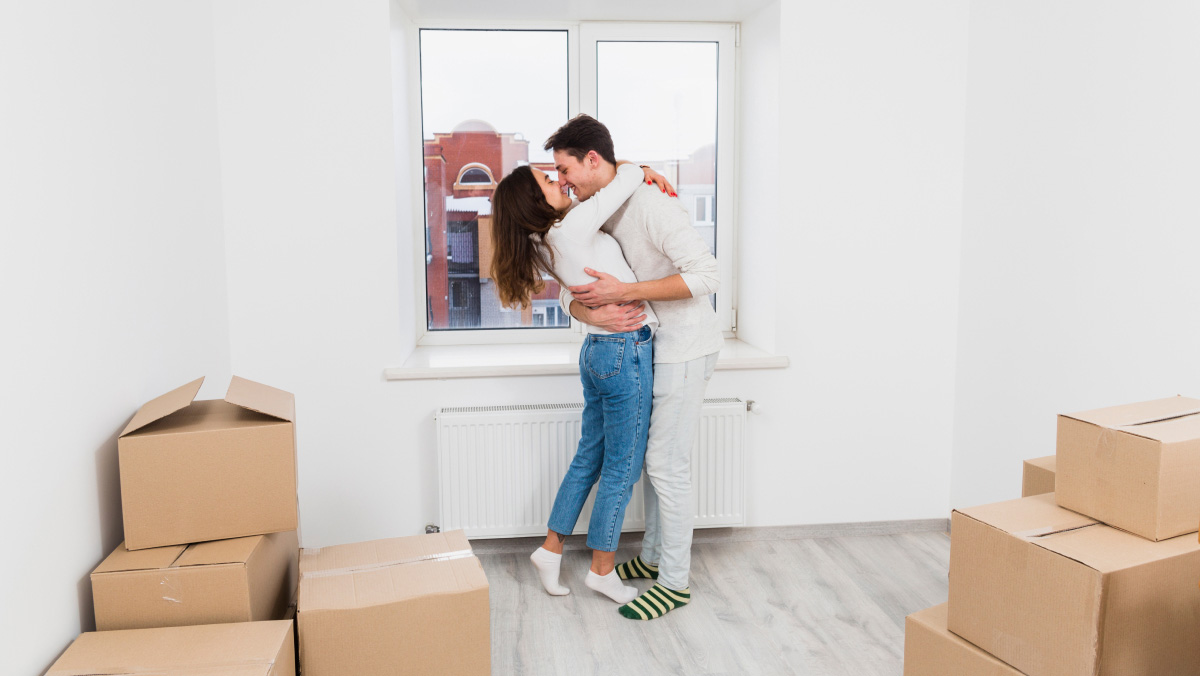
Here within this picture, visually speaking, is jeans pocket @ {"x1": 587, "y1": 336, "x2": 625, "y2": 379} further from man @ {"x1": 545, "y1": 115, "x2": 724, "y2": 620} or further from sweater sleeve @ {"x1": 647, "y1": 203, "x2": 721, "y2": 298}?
sweater sleeve @ {"x1": 647, "y1": 203, "x2": 721, "y2": 298}

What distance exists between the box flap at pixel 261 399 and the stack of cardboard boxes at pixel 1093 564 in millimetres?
A: 1361

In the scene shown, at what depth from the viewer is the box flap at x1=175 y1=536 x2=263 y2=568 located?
1627 millimetres

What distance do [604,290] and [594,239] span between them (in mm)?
150

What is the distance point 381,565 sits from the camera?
6.11ft

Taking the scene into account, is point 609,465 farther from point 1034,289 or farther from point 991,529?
point 1034,289

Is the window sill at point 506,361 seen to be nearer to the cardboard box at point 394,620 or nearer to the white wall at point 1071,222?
the white wall at point 1071,222

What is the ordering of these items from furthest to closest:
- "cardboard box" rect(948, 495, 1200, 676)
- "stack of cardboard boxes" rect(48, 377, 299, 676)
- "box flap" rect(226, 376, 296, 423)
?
1. "box flap" rect(226, 376, 296, 423)
2. "stack of cardboard boxes" rect(48, 377, 299, 676)
3. "cardboard box" rect(948, 495, 1200, 676)

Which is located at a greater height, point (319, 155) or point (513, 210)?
point (319, 155)

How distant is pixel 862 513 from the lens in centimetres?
302

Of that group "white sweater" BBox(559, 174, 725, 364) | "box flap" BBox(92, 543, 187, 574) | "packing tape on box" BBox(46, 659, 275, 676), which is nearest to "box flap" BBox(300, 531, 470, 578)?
"box flap" BBox(92, 543, 187, 574)

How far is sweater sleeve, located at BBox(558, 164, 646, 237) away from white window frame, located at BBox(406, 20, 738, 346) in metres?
0.93

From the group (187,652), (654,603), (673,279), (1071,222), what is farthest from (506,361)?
(1071,222)

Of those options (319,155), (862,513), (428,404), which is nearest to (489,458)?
(428,404)

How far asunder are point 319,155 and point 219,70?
38cm
